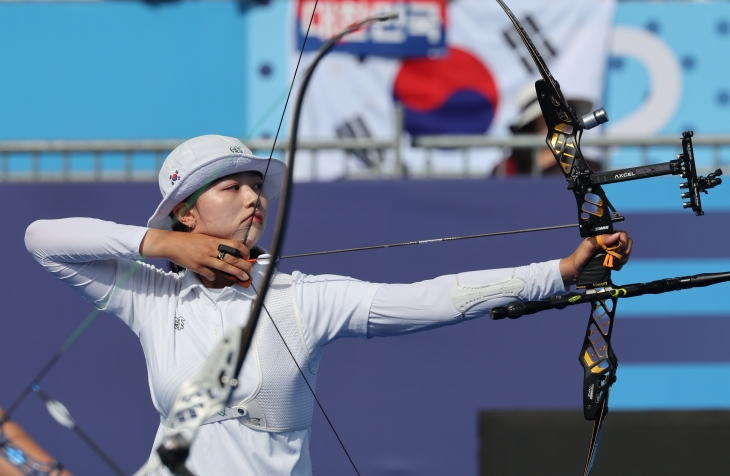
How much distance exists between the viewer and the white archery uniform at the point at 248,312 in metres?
1.71

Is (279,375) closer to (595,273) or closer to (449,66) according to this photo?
(595,273)

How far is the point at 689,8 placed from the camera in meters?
4.13

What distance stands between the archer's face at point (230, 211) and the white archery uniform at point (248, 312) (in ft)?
0.32

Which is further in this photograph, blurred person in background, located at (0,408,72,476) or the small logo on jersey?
the small logo on jersey

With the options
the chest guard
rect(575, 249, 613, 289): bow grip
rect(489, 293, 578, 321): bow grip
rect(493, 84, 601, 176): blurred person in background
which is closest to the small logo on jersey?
the chest guard

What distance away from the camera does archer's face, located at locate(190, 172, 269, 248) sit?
1824mm

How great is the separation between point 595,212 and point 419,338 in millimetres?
1278

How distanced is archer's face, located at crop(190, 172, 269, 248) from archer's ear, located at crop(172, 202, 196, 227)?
0.10ft

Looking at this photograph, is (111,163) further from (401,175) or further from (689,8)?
(689,8)

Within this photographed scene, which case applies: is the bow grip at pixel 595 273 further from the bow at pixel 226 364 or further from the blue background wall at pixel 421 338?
the blue background wall at pixel 421 338

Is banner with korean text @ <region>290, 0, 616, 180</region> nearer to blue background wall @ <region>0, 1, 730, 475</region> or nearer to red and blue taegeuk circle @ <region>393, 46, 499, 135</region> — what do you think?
red and blue taegeuk circle @ <region>393, 46, 499, 135</region>

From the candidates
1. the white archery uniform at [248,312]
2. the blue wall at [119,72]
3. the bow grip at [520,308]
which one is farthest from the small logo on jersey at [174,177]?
the blue wall at [119,72]

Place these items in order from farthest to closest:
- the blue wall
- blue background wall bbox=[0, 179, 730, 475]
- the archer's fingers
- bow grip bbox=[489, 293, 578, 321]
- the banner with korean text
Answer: the banner with korean text < the blue wall < blue background wall bbox=[0, 179, 730, 475] < the archer's fingers < bow grip bbox=[489, 293, 578, 321]

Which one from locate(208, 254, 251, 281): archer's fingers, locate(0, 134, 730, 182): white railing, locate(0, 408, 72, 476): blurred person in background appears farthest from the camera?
locate(0, 134, 730, 182): white railing
